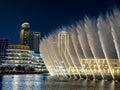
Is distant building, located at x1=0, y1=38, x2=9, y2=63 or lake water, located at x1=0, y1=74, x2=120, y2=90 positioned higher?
distant building, located at x1=0, y1=38, x2=9, y2=63

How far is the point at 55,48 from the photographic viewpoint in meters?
89.0

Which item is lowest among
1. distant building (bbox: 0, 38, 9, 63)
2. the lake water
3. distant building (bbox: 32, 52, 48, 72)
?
the lake water

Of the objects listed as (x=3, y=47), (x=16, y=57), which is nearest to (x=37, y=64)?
(x=16, y=57)

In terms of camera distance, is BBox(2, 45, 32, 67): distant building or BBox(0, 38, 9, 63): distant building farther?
BBox(0, 38, 9, 63): distant building

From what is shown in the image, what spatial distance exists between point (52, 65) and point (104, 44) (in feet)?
103

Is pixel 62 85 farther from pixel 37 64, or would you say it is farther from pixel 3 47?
pixel 3 47

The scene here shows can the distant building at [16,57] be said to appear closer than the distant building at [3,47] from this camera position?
Yes

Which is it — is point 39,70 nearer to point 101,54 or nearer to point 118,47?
point 101,54

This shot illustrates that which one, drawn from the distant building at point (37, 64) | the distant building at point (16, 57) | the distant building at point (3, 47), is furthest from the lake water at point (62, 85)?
the distant building at point (37, 64)

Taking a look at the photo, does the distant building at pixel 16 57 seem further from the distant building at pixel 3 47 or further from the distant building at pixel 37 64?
the distant building at pixel 37 64

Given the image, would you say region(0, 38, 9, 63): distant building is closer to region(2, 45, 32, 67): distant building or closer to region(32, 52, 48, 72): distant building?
region(2, 45, 32, 67): distant building

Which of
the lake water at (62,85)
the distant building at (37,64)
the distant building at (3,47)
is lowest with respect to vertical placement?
the lake water at (62,85)

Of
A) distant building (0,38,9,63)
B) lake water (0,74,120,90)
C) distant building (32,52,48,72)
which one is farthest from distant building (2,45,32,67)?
lake water (0,74,120,90)

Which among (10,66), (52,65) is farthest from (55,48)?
(10,66)
